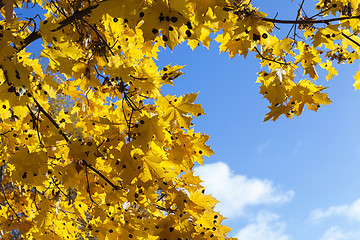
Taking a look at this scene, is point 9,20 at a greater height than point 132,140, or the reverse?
point 9,20

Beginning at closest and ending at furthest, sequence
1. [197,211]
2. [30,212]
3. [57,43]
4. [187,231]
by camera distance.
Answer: [57,43] < [187,231] < [197,211] < [30,212]

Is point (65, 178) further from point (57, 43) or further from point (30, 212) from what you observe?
point (30, 212)

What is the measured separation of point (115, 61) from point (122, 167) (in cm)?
108

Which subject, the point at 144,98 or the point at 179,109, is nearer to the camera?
the point at 179,109

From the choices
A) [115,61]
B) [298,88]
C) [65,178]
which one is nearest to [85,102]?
[115,61]

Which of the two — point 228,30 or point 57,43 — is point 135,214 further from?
point 228,30

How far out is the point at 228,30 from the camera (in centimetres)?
285

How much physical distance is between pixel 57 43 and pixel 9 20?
395mm

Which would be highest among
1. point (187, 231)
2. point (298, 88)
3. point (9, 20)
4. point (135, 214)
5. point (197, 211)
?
point (9, 20)

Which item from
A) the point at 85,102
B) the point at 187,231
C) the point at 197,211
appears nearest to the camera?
the point at 187,231

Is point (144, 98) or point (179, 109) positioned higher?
point (144, 98)

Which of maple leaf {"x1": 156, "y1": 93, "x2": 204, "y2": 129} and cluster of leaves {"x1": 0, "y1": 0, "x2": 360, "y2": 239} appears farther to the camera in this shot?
maple leaf {"x1": 156, "y1": 93, "x2": 204, "y2": 129}

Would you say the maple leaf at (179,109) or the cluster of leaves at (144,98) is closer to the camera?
the cluster of leaves at (144,98)

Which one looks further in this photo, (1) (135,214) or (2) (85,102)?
(2) (85,102)
